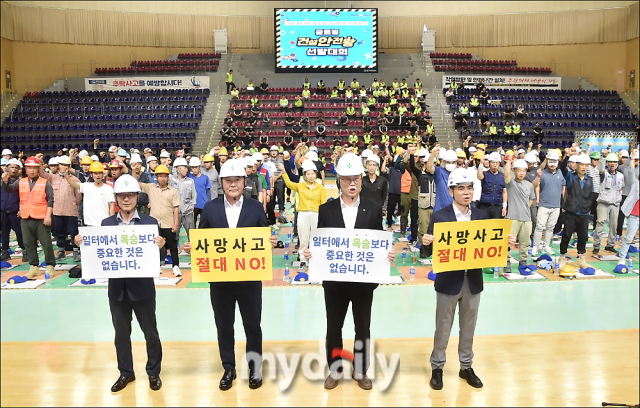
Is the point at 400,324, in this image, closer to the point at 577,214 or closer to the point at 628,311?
the point at 628,311

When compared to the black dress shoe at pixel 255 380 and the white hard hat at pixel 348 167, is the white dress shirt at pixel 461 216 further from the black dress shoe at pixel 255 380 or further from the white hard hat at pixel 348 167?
the black dress shoe at pixel 255 380

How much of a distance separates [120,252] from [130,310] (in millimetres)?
559

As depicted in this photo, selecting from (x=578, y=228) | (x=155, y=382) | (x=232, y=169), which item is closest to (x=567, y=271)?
(x=578, y=228)

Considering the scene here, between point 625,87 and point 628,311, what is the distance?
29.8 m

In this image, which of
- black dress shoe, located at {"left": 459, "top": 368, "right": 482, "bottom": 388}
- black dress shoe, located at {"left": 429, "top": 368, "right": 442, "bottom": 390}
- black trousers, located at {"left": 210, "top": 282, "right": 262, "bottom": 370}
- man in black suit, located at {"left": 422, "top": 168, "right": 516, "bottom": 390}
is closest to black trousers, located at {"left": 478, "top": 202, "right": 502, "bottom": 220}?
man in black suit, located at {"left": 422, "top": 168, "right": 516, "bottom": 390}

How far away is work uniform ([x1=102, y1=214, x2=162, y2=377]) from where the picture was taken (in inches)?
160

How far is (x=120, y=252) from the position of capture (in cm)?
415


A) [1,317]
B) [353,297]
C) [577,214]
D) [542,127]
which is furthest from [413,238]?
[542,127]

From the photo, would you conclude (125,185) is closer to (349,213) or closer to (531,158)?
(349,213)

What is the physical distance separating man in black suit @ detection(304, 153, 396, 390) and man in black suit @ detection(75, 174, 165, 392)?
1.59m

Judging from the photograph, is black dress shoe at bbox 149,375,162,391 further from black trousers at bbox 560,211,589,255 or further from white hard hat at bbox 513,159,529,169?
black trousers at bbox 560,211,589,255

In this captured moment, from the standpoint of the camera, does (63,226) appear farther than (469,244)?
Yes

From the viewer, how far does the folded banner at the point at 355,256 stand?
3980mm

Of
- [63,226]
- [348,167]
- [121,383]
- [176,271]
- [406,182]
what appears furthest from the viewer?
[406,182]
